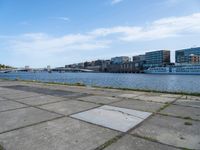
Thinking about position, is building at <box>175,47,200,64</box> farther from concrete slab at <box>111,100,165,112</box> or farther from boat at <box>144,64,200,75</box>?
concrete slab at <box>111,100,165,112</box>

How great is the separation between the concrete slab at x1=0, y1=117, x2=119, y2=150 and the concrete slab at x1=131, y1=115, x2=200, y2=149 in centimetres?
72

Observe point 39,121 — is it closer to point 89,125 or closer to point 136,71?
point 89,125

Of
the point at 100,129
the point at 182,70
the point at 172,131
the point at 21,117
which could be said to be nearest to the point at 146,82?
the point at 21,117

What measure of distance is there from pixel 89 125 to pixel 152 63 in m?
150

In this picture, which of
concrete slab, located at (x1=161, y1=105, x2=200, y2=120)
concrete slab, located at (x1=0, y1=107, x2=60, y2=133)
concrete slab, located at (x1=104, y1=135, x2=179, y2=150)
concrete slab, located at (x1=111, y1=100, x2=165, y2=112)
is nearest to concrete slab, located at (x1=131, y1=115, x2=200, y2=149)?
concrete slab, located at (x1=104, y1=135, x2=179, y2=150)

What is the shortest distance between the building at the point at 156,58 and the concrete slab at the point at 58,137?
145285 millimetres

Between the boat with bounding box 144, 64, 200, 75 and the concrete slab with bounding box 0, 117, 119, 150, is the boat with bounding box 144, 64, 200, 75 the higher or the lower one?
the lower one

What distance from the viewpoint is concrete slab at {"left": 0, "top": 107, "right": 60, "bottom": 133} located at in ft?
14.1

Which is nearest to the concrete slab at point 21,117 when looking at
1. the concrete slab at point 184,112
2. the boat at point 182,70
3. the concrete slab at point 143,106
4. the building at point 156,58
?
the concrete slab at point 143,106

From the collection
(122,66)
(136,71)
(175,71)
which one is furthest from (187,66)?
(122,66)

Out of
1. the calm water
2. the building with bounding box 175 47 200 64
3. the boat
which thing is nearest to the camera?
the calm water

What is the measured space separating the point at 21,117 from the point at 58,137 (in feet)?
6.49

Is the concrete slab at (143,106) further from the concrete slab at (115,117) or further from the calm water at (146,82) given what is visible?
the calm water at (146,82)

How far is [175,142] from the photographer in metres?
3.29
